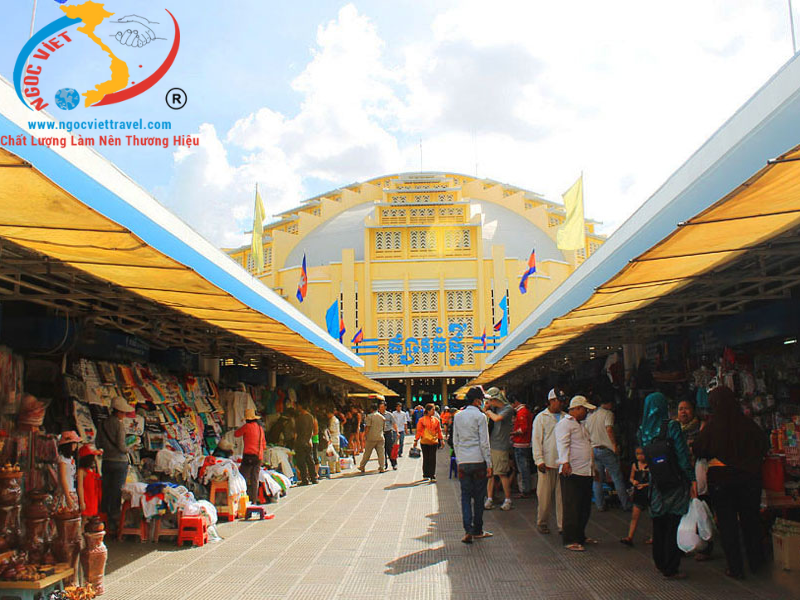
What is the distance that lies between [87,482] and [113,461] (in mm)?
1146

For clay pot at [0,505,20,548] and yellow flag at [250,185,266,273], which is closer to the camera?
clay pot at [0,505,20,548]

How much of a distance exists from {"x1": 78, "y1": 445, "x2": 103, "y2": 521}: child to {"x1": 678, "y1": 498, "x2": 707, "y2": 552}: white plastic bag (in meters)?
4.80

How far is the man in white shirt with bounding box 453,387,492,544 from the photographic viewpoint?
283 inches

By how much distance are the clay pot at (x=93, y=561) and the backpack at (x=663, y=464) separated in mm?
4350

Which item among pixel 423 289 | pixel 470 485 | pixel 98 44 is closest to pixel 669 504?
pixel 470 485

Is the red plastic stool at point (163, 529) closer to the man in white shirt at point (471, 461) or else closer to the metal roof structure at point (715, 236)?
the man in white shirt at point (471, 461)

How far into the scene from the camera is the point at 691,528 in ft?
18.2

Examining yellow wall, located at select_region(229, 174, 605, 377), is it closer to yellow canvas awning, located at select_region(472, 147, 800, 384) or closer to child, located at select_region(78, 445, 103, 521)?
yellow canvas awning, located at select_region(472, 147, 800, 384)

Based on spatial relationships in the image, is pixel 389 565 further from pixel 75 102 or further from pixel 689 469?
pixel 75 102

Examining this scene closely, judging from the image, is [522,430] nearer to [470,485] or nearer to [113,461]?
[470,485]

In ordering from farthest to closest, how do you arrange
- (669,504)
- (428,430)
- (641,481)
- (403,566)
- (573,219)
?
(573,219), (428,430), (641,481), (403,566), (669,504)

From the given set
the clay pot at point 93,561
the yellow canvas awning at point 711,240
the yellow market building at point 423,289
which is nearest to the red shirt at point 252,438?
the clay pot at point 93,561

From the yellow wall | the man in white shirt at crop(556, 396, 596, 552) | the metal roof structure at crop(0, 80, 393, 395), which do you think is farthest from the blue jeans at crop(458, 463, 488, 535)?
the yellow wall

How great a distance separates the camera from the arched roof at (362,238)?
4447 centimetres
